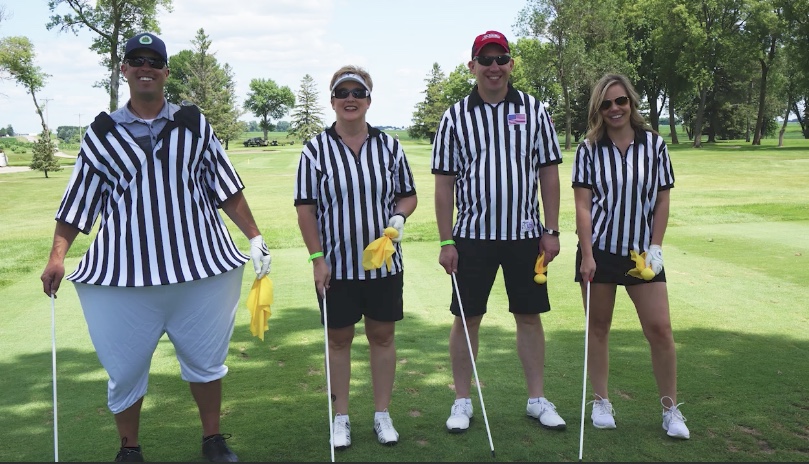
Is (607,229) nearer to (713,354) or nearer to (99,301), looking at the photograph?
(713,354)

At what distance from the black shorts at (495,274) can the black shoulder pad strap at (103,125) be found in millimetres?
1884

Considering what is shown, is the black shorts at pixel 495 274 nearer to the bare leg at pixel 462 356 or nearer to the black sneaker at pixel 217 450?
the bare leg at pixel 462 356

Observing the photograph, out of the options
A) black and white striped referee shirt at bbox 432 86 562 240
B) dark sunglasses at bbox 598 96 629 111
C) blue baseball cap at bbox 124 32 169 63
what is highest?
blue baseball cap at bbox 124 32 169 63

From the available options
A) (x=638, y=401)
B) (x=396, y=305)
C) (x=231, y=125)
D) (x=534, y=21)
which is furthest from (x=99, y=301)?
(x=231, y=125)

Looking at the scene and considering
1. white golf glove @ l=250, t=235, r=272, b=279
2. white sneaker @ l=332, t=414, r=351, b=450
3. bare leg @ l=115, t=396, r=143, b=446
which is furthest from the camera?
white sneaker @ l=332, t=414, r=351, b=450

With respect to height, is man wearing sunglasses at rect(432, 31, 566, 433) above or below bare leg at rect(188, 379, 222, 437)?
above

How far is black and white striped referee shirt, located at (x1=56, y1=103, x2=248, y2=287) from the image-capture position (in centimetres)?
310

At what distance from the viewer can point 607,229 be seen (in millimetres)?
3789

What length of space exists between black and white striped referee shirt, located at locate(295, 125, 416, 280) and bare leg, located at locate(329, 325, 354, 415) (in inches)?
13.4

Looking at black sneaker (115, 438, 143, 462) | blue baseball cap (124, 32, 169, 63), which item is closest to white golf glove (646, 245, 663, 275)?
blue baseball cap (124, 32, 169, 63)

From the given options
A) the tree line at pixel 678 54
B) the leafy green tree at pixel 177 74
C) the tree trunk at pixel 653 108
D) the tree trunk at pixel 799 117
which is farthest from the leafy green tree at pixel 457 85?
the leafy green tree at pixel 177 74

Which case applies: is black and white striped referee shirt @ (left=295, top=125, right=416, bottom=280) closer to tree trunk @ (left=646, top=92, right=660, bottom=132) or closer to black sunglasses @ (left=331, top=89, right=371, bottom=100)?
black sunglasses @ (left=331, top=89, right=371, bottom=100)

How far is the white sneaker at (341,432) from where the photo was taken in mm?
3535

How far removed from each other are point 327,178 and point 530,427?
1.69m
